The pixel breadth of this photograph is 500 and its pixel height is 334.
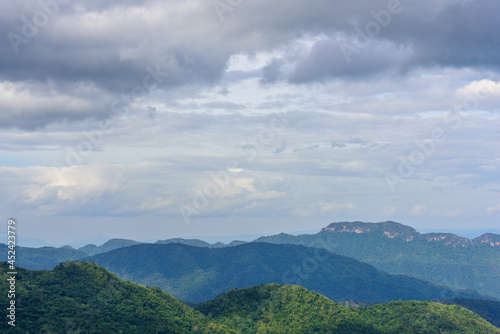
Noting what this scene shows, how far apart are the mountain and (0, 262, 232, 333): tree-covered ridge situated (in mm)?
15172

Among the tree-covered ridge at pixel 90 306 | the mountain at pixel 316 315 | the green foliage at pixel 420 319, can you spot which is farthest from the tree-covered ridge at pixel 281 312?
the tree-covered ridge at pixel 90 306

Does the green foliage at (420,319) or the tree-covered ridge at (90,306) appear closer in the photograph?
the tree-covered ridge at (90,306)

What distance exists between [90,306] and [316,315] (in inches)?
2992

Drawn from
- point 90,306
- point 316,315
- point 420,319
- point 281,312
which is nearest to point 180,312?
point 90,306

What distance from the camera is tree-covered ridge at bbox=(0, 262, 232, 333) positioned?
142375mm

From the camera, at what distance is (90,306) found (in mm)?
157625

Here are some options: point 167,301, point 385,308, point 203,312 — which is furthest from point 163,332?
point 385,308

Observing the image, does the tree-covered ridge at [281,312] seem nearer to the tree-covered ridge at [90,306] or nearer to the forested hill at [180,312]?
the forested hill at [180,312]

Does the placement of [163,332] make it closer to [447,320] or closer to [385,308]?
[385,308]

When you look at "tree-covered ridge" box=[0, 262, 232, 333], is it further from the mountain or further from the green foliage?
the green foliage

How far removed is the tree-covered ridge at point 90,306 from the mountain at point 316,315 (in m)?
15.2

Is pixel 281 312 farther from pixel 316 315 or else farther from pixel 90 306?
pixel 90 306

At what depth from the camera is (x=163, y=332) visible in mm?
156750

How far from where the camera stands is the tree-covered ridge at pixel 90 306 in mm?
142375
